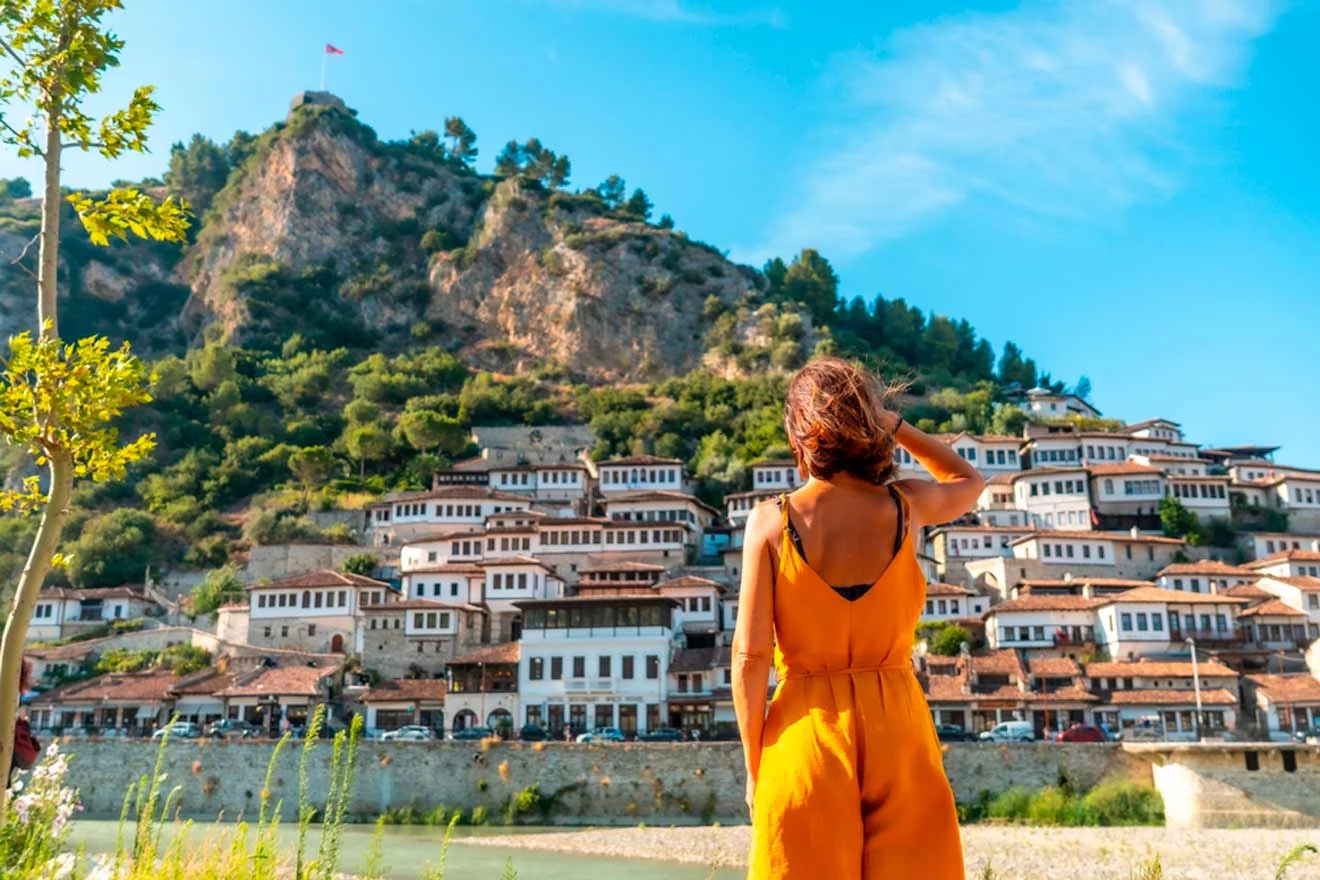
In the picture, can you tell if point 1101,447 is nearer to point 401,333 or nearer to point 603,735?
point 603,735

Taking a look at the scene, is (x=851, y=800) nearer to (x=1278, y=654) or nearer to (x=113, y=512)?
(x=1278, y=654)

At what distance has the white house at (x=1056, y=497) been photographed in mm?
53375

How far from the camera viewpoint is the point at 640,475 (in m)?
59.8

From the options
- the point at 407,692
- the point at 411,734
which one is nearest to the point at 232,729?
the point at 407,692

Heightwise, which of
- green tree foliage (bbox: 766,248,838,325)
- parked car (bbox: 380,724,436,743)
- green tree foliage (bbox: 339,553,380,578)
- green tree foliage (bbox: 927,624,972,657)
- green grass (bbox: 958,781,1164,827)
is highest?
green tree foliage (bbox: 766,248,838,325)

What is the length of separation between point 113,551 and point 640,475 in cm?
2701

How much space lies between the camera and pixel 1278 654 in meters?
40.2

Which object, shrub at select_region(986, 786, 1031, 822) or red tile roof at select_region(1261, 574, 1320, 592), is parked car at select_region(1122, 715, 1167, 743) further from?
red tile roof at select_region(1261, 574, 1320, 592)

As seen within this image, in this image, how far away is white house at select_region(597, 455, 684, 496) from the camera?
2339 inches

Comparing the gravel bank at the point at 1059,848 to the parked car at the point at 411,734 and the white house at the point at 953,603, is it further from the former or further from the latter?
the white house at the point at 953,603

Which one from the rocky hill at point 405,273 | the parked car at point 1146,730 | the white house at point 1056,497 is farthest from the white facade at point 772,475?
the rocky hill at point 405,273

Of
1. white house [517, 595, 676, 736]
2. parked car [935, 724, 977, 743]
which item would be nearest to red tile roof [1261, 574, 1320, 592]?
parked car [935, 724, 977, 743]

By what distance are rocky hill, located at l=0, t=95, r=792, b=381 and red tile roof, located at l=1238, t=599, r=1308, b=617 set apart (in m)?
44.8

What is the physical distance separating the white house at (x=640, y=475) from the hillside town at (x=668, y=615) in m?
0.12
